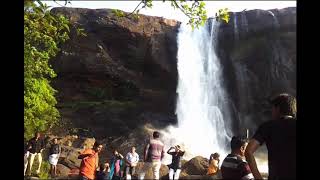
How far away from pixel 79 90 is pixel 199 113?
2887 millimetres

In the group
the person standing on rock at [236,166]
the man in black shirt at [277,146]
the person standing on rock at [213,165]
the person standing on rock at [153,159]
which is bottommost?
the person standing on rock at [213,165]

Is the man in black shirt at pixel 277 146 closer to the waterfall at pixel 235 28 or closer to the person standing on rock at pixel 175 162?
the person standing on rock at pixel 175 162

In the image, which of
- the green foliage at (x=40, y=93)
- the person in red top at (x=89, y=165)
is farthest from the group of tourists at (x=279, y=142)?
the green foliage at (x=40, y=93)

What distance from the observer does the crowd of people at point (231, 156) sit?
7.39ft

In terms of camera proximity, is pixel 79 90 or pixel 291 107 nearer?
pixel 291 107

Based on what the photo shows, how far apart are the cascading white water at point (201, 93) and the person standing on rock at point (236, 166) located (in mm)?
6006

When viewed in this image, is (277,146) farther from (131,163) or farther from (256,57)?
(256,57)

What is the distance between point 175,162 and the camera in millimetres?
7516

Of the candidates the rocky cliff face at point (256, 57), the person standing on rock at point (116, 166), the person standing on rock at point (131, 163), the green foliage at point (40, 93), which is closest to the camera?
the green foliage at point (40, 93)
